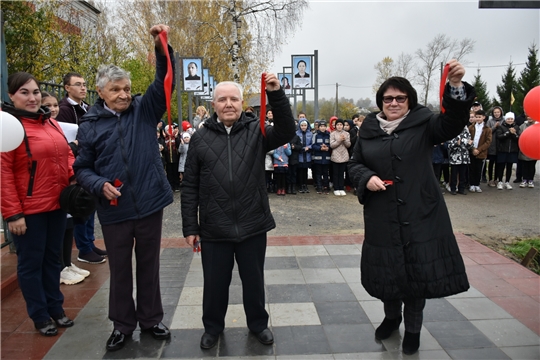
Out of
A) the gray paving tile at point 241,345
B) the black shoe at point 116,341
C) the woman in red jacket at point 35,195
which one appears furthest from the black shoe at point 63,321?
the gray paving tile at point 241,345

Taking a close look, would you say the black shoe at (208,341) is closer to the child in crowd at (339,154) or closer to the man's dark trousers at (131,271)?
the man's dark trousers at (131,271)

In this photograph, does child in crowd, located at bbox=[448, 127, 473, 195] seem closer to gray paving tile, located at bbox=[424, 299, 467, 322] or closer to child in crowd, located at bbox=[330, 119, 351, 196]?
child in crowd, located at bbox=[330, 119, 351, 196]

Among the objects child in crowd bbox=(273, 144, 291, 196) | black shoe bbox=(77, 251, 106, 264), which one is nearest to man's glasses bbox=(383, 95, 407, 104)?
black shoe bbox=(77, 251, 106, 264)

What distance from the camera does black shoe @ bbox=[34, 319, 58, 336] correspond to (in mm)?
3324

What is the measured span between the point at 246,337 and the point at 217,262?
69 centimetres

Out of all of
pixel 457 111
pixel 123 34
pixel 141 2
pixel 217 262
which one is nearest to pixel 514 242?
pixel 457 111

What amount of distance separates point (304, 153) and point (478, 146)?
173 inches

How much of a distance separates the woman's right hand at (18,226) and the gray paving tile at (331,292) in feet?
8.48

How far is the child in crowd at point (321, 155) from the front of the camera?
398 inches

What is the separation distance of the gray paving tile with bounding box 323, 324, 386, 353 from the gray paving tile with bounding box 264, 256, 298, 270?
57.7 inches

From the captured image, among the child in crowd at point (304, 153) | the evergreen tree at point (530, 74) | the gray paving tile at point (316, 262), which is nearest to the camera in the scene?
the gray paving tile at point (316, 262)

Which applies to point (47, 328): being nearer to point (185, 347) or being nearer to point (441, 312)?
point (185, 347)

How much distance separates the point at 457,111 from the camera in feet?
8.48

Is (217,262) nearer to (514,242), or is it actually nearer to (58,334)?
(58,334)
